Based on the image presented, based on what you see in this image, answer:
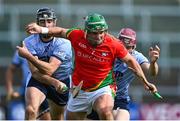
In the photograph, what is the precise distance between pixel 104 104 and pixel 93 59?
681 millimetres

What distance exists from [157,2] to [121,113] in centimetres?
1208

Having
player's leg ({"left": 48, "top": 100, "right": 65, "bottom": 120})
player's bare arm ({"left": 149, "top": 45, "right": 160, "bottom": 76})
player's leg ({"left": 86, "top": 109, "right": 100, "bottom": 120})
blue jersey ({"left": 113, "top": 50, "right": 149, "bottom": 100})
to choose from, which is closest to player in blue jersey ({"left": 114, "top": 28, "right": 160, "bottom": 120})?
blue jersey ({"left": 113, "top": 50, "right": 149, "bottom": 100})

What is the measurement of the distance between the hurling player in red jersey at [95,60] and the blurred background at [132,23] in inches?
351

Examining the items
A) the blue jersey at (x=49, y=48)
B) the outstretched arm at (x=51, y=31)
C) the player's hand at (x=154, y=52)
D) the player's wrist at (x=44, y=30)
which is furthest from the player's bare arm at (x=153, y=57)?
the player's wrist at (x=44, y=30)

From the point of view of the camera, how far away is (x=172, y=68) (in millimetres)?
23203

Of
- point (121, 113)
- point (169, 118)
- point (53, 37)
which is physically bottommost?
point (169, 118)

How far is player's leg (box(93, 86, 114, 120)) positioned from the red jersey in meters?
0.16

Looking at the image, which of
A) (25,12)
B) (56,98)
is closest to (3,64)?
(25,12)

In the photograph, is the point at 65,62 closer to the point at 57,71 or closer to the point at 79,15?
the point at 57,71

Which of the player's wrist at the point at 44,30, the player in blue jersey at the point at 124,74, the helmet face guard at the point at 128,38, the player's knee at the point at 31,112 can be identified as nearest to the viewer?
the player's wrist at the point at 44,30

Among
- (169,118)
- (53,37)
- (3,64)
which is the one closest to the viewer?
(53,37)

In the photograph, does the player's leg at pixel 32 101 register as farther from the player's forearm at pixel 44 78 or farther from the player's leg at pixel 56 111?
the player's leg at pixel 56 111

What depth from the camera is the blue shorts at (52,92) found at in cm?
1344

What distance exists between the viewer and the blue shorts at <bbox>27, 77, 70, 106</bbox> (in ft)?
44.1
